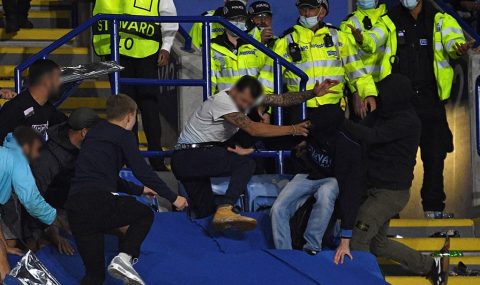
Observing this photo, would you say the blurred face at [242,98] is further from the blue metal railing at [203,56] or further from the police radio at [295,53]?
the police radio at [295,53]

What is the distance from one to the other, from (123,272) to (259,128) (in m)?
2.26

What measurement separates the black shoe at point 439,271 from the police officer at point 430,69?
64.2 inches

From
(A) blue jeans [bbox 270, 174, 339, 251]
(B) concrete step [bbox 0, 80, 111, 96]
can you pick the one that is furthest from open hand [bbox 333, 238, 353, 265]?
(B) concrete step [bbox 0, 80, 111, 96]

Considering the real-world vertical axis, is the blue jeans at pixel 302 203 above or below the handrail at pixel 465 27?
below

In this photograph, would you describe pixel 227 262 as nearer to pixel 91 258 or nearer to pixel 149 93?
pixel 91 258

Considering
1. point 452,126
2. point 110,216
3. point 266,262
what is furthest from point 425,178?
point 110,216

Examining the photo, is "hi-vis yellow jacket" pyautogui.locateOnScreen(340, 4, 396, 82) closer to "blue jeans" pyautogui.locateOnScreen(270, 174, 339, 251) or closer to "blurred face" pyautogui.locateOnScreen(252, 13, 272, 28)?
"blurred face" pyautogui.locateOnScreen(252, 13, 272, 28)

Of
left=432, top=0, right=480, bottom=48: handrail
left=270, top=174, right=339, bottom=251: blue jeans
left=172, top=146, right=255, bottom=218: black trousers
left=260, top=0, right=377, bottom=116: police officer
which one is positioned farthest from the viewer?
left=432, top=0, right=480, bottom=48: handrail

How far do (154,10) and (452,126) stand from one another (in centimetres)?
299

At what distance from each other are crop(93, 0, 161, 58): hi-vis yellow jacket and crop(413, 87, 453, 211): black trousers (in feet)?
7.86

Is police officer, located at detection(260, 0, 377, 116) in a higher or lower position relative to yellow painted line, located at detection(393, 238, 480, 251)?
higher

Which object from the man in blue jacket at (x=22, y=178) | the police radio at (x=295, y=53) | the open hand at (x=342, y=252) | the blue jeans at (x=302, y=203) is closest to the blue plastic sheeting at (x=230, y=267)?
the open hand at (x=342, y=252)

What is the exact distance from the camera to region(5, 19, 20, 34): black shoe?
16.5m

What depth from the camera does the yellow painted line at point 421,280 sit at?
40.3 ft
